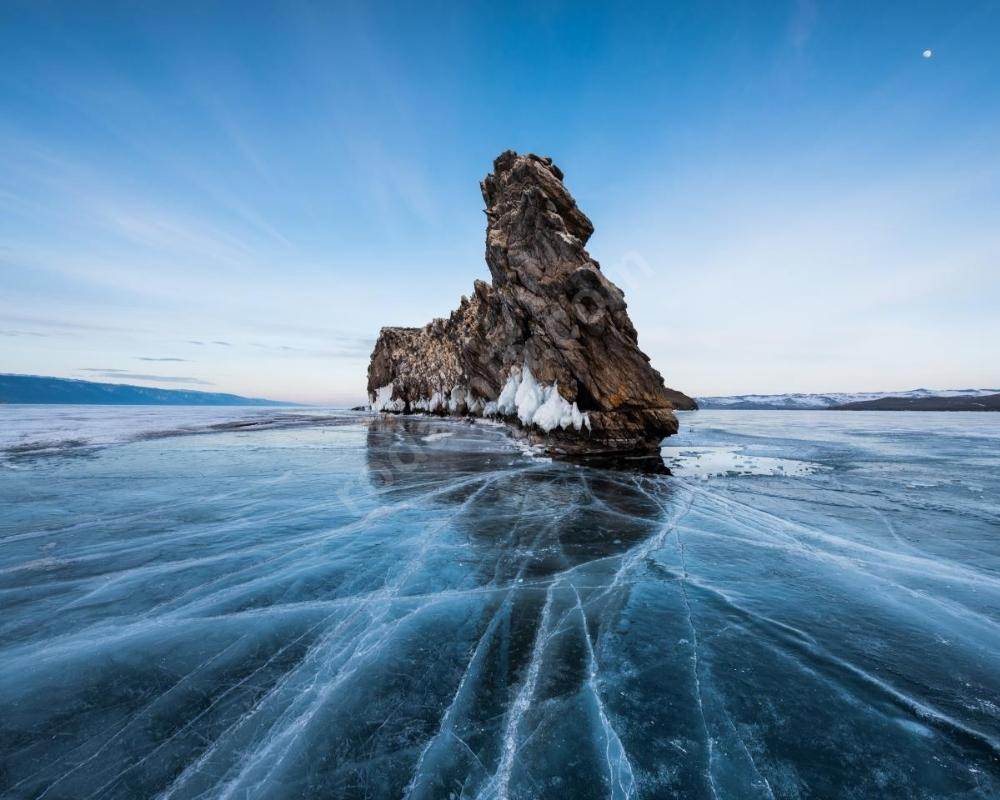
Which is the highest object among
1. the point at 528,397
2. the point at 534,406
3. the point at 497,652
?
the point at 528,397

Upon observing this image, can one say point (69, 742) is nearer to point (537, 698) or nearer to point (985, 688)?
point (537, 698)

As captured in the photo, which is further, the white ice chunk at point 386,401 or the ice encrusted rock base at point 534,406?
the white ice chunk at point 386,401

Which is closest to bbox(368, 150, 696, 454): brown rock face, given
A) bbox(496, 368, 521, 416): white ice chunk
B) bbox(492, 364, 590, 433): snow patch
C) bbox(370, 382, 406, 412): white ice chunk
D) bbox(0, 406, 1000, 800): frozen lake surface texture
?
bbox(492, 364, 590, 433): snow patch

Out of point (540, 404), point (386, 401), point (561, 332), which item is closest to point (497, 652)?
point (561, 332)

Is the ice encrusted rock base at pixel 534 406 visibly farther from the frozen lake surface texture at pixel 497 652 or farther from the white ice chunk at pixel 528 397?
the frozen lake surface texture at pixel 497 652

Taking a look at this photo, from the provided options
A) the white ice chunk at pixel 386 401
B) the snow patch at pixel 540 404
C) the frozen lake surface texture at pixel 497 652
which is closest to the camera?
the frozen lake surface texture at pixel 497 652

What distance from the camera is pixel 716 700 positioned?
4.67 metres

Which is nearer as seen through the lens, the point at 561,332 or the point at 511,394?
the point at 561,332

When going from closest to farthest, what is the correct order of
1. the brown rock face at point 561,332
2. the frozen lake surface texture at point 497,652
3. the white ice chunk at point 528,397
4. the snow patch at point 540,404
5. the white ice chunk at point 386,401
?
1. the frozen lake surface texture at point 497,652
2. the brown rock face at point 561,332
3. the snow patch at point 540,404
4. the white ice chunk at point 528,397
5. the white ice chunk at point 386,401

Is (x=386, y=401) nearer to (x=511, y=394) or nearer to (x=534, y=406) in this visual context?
(x=511, y=394)

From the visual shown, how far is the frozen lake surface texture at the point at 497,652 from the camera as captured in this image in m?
3.74

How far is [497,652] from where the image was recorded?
18.3 feet

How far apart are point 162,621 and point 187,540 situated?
4307 mm

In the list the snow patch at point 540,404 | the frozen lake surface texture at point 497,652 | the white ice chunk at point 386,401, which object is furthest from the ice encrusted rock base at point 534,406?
the white ice chunk at point 386,401
